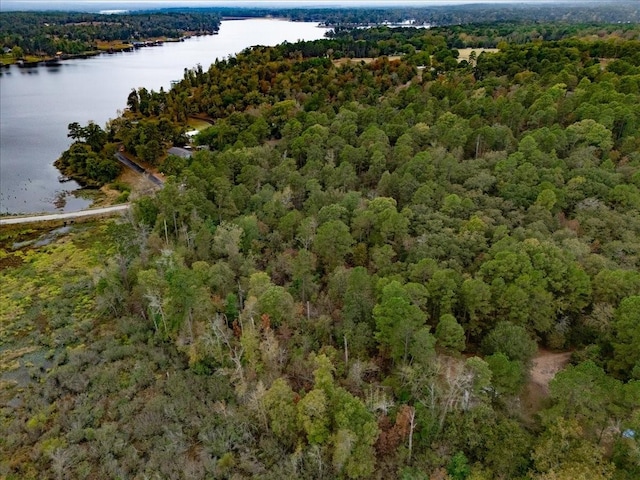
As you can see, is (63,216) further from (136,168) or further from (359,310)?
(359,310)

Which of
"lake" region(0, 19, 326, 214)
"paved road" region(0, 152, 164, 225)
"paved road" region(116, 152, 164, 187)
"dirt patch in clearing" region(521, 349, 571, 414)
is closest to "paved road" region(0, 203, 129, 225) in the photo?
"paved road" region(0, 152, 164, 225)

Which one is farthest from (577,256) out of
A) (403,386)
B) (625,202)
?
(403,386)

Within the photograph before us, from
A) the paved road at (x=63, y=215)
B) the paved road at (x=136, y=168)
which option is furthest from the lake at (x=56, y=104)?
the paved road at (x=136, y=168)

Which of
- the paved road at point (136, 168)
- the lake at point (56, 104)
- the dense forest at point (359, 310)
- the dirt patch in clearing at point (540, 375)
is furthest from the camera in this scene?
the paved road at point (136, 168)

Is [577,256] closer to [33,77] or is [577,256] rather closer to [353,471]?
[353,471]

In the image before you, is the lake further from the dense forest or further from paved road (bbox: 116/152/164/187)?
the dense forest

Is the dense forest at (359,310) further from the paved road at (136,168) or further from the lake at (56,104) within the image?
the lake at (56,104)
